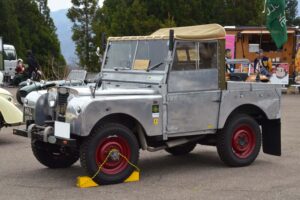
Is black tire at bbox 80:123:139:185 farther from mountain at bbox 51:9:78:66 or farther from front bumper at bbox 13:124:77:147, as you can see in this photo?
mountain at bbox 51:9:78:66

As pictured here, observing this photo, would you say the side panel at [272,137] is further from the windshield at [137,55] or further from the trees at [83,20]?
the trees at [83,20]

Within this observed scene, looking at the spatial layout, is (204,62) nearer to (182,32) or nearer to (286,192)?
(182,32)

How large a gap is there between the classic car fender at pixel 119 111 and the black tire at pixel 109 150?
0.18 metres

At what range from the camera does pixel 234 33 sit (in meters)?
25.2

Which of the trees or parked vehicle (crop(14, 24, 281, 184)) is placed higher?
the trees

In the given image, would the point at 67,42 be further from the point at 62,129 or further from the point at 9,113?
the point at 62,129

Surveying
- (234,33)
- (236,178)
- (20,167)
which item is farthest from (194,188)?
(234,33)

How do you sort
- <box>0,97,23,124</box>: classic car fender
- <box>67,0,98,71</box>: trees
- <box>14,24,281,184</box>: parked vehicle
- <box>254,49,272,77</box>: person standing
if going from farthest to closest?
1. <box>67,0,98,71</box>: trees
2. <box>254,49,272,77</box>: person standing
3. <box>0,97,23,124</box>: classic car fender
4. <box>14,24,281,184</box>: parked vehicle

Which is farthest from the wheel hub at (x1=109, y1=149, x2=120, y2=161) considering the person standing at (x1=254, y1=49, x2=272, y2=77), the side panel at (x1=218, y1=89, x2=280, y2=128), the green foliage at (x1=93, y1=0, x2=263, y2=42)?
the green foliage at (x1=93, y1=0, x2=263, y2=42)

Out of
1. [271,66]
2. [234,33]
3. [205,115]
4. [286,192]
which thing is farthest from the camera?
[234,33]

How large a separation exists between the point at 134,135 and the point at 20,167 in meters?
2.08

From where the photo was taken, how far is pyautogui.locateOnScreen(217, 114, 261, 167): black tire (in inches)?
321

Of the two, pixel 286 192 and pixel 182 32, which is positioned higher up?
pixel 182 32

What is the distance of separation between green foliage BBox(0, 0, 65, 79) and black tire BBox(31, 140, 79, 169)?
34.8m
